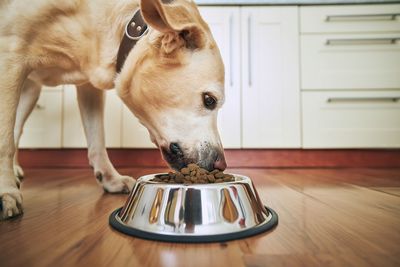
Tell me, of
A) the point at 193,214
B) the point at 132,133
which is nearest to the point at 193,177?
the point at 193,214

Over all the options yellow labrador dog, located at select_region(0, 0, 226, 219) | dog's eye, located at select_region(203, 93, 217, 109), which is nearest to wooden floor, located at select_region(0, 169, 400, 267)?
yellow labrador dog, located at select_region(0, 0, 226, 219)

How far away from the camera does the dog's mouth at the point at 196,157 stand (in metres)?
1.06

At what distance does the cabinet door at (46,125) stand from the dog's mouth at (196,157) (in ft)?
5.39

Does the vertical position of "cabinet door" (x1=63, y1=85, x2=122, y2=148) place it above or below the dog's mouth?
above

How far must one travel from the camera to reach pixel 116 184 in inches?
51.1

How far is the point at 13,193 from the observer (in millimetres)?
913

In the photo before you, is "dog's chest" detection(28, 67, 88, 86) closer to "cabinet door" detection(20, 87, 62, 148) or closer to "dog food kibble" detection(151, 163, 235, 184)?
"dog food kibble" detection(151, 163, 235, 184)

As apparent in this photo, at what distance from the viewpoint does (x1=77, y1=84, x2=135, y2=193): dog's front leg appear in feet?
4.29

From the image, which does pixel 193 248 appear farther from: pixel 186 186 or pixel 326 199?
pixel 326 199

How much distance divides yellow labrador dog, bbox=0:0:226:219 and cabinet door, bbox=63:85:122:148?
1193mm

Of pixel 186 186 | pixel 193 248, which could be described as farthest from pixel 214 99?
pixel 193 248

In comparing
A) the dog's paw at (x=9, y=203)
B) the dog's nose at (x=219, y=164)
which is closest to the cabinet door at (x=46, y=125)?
the dog's paw at (x=9, y=203)

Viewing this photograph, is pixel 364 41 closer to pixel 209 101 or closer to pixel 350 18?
pixel 350 18

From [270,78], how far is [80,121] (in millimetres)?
1476
